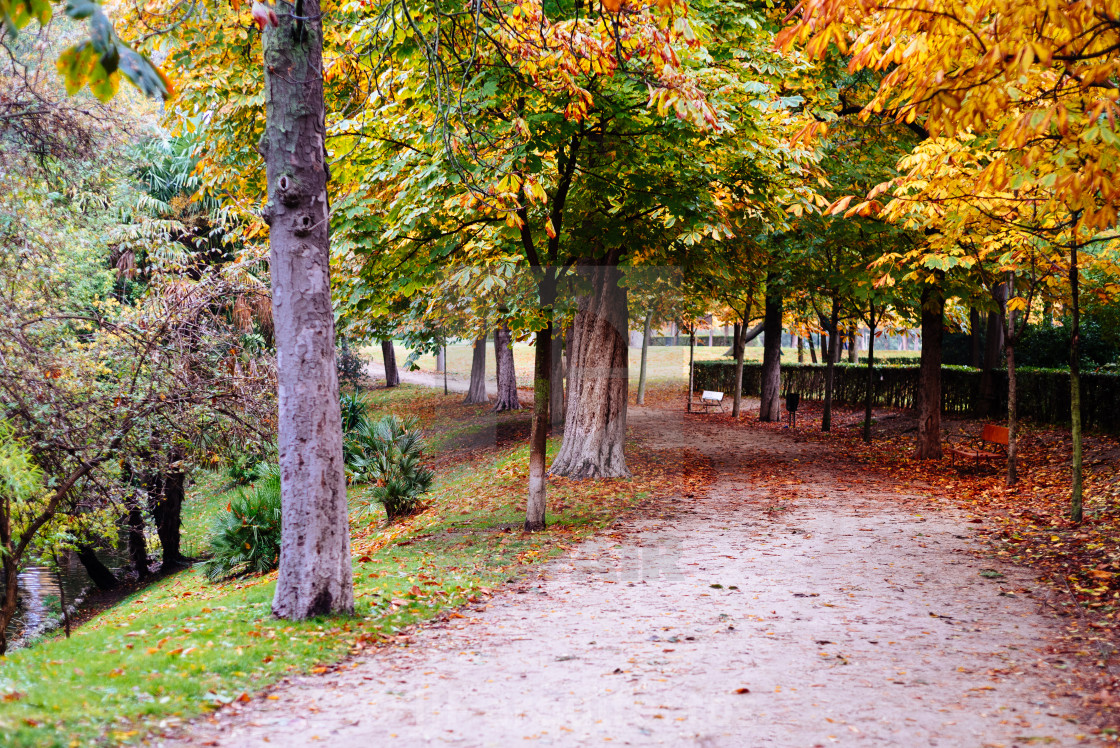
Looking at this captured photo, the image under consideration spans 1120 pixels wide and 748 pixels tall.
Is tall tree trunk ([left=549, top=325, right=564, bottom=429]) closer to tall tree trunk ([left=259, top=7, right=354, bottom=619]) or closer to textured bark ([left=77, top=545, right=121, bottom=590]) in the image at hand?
textured bark ([left=77, top=545, right=121, bottom=590])

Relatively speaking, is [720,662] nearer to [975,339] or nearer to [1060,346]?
[1060,346]

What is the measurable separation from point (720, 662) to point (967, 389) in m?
17.8

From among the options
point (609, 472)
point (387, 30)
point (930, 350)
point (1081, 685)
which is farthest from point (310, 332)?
point (930, 350)

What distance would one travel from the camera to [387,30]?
26.2 feet

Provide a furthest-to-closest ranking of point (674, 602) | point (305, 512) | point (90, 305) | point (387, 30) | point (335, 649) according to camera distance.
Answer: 1. point (90, 305)
2. point (387, 30)
3. point (674, 602)
4. point (305, 512)
5. point (335, 649)

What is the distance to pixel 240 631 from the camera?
5.49m

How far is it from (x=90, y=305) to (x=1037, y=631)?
11.8 meters

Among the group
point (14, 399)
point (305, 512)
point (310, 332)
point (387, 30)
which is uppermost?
point (387, 30)

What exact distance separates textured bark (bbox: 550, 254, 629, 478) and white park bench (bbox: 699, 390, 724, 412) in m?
12.1

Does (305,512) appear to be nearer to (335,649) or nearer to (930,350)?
(335,649)

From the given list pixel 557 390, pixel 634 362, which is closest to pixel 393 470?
pixel 557 390

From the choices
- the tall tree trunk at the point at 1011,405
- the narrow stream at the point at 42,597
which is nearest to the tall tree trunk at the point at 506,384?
the narrow stream at the point at 42,597

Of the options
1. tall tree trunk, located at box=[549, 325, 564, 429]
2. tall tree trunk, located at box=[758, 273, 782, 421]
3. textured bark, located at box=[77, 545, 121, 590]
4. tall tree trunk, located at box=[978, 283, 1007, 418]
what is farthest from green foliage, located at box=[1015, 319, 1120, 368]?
textured bark, located at box=[77, 545, 121, 590]

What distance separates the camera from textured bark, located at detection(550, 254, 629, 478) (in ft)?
41.8
